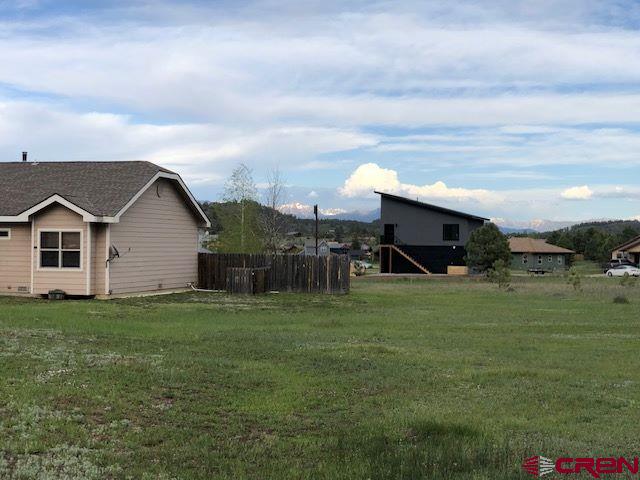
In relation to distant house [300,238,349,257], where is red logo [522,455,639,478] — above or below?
below

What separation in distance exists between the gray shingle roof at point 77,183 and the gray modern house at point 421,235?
134 feet

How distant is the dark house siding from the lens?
65062mm

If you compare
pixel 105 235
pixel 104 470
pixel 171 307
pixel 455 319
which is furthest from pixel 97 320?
pixel 104 470

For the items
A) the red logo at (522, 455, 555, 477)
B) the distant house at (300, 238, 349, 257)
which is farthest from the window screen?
the red logo at (522, 455, 555, 477)

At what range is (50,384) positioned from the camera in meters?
8.47

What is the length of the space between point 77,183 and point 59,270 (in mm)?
4179

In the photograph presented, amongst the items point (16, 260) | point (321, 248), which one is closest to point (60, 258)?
point (16, 260)

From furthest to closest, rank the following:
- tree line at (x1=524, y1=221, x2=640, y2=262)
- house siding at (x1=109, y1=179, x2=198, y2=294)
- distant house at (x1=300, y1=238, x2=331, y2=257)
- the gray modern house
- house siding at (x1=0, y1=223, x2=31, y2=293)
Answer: tree line at (x1=524, y1=221, x2=640, y2=262)
distant house at (x1=300, y1=238, x2=331, y2=257)
the gray modern house
house siding at (x1=109, y1=179, x2=198, y2=294)
house siding at (x1=0, y1=223, x2=31, y2=293)

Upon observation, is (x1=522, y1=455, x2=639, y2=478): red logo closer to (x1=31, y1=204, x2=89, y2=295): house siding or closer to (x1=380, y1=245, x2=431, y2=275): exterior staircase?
(x1=31, y1=204, x2=89, y2=295): house siding

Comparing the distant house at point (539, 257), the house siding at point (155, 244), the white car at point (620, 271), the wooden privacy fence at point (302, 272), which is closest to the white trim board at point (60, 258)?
the house siding at point (155, 244)

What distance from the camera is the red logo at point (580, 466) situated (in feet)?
18.9

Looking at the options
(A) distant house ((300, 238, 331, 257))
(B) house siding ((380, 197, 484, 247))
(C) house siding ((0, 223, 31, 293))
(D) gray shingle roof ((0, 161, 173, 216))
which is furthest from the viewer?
(A) distant house ((300, 238, 331, 257))

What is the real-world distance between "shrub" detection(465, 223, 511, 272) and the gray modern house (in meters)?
10.1

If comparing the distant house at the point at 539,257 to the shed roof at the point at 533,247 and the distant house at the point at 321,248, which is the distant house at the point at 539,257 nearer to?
the shed roof at the point at 533,247
